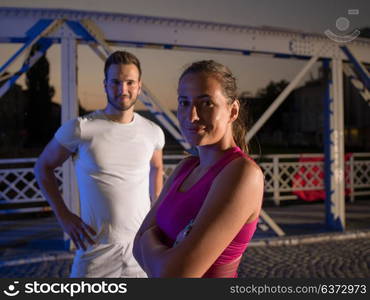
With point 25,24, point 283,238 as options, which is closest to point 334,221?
point 283,238

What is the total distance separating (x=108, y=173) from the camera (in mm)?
2459

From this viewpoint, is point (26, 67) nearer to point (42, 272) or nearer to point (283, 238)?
point (42, 272)

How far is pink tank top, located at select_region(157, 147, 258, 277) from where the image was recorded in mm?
1249

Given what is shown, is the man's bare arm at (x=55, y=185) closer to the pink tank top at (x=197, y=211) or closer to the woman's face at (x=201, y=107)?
the pink tank top at (x=197, y=211)

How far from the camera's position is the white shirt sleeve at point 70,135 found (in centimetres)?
248

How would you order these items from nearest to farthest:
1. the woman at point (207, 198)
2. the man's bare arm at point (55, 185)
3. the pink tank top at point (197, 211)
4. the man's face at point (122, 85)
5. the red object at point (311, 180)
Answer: the woman at point (207, 198) → the pink tank top at point (197, 211) → the man's bare arm at point (55, 185) → the man's face at point (122, 85) → the red object at point (311, 180)

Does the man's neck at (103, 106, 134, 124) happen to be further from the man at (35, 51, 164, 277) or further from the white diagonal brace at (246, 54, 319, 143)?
the white diagonal brace at (246, 54, 319, 143)

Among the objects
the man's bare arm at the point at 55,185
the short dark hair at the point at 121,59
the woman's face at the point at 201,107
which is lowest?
the man's bare arm at the point at 55,185

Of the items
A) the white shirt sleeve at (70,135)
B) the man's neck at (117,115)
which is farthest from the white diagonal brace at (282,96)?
the white shirt sleeve at (70,135)

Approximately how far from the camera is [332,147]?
7145 mm

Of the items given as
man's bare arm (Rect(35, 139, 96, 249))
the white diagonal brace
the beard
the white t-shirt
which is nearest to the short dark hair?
the beard

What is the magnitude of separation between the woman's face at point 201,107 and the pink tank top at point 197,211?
0.10m

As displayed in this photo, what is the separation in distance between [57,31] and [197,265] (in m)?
A: 5.46

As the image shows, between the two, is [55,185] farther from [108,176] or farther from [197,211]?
[197,211]
